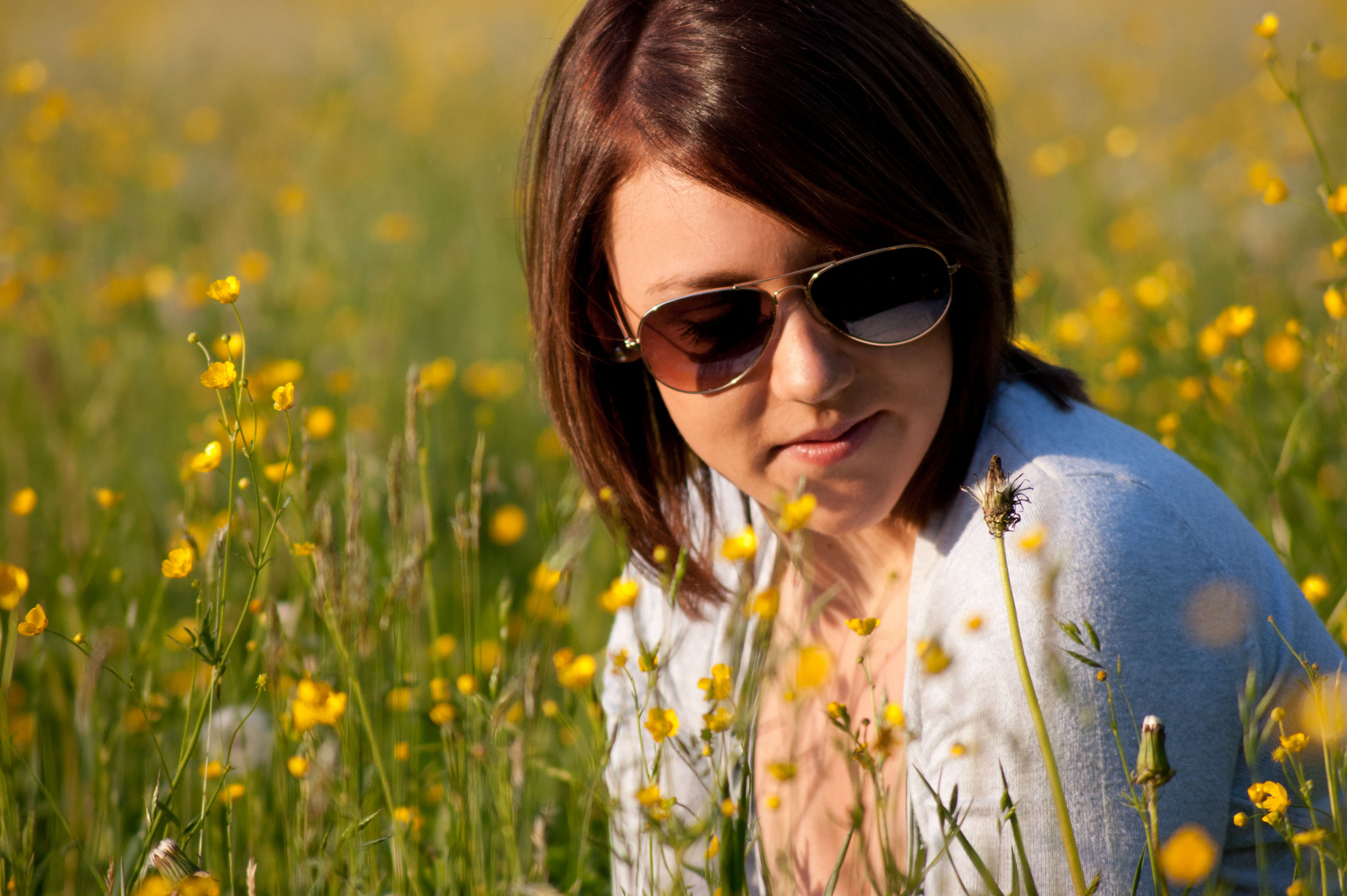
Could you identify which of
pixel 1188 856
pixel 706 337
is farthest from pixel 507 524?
pixel 1188 856

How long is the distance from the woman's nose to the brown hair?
0.08 meters

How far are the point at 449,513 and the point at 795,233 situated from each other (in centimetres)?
183

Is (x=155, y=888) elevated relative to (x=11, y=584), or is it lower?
lower

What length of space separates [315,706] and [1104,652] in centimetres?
81

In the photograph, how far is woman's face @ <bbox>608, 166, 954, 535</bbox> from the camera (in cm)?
114

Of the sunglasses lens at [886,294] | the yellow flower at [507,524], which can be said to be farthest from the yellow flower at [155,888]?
the yellow flower at [507,524]

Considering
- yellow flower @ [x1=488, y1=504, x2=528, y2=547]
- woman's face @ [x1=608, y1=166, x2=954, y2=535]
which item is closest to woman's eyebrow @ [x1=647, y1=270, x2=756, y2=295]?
woman's face @ [x1=608, y1=166, x2=954, y2=535]

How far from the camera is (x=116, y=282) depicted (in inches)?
110

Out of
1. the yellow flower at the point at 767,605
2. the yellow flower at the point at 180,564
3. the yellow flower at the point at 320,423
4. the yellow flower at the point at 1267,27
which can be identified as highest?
the yellow flower at the point at 1267,27

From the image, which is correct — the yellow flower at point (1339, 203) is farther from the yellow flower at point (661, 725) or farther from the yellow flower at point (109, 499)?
the yellow flower at point (109, 499)

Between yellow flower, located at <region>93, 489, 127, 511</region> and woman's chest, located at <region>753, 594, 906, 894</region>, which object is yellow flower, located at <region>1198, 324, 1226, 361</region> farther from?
yellow flower, located at <region>93, 489, 127, 511</region>

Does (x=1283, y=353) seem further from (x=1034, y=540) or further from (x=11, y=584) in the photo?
(x=11, y=584)

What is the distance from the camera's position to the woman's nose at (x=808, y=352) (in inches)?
45.3

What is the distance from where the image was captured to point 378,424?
2.93m
